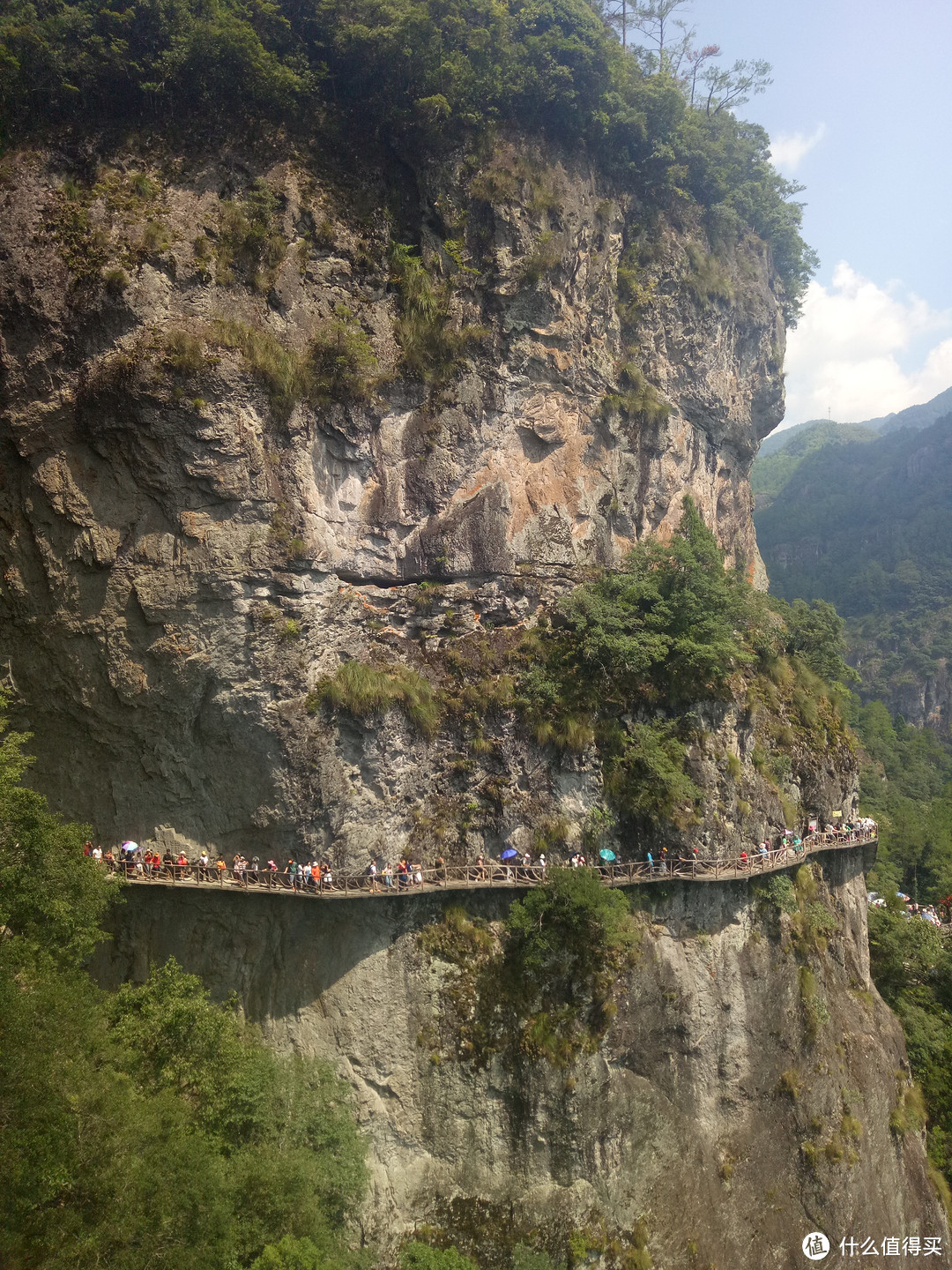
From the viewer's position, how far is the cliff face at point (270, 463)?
16.0 metres

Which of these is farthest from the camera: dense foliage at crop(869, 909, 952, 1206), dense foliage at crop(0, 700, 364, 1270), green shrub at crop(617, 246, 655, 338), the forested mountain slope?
the forested mountain slope

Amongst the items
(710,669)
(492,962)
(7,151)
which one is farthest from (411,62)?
(492,962)

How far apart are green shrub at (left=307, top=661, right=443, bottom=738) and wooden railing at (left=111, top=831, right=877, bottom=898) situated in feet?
11.5

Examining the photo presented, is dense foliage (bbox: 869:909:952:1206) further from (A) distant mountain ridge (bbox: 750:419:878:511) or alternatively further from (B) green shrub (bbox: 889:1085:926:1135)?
(A) distant mountain ridge (bbox: 750:419:878:511)

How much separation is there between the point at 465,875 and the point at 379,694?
4.85m

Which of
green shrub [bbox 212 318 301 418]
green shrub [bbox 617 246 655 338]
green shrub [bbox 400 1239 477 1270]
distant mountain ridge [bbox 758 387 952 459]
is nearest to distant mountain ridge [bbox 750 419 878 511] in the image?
distant mountain ridge [bbox 758 387 952 459]

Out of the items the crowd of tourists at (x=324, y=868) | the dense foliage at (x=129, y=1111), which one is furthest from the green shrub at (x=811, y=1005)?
the dense foliage at (x=129, y=1111)

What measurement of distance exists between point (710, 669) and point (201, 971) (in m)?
14.6

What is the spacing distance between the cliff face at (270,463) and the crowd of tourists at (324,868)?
53 centimetres

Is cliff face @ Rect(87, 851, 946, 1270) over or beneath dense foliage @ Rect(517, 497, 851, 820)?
beneath

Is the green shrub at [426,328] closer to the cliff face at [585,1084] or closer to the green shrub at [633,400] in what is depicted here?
the green shrub at [633,400]

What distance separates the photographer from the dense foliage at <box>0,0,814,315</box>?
676 inches

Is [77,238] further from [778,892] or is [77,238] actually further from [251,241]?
[778,892]

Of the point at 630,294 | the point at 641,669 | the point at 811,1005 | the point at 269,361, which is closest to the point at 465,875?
the point at 641,669
